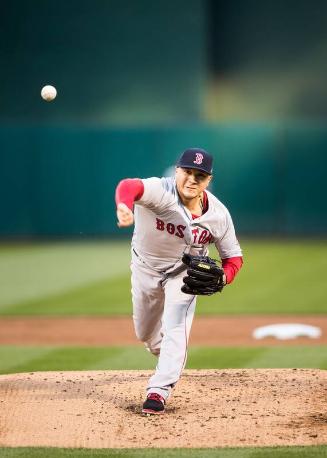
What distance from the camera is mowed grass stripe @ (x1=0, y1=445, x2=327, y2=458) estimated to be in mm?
5172

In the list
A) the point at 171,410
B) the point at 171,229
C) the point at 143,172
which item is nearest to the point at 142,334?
the point at 171,410

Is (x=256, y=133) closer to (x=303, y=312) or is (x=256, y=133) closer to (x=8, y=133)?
(x=8, y=133)

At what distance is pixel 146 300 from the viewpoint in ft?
22.0

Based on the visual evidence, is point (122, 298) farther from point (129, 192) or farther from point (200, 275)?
point (129, 192)

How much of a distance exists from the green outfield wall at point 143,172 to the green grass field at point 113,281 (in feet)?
4.33

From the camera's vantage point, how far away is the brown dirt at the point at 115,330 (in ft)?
32.6

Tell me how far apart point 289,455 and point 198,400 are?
1.49 metres

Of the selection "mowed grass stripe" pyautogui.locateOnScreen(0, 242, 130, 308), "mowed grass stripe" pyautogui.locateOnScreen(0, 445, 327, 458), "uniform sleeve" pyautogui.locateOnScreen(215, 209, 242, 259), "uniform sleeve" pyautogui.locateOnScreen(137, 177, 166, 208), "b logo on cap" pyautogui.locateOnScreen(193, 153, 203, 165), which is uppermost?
"b logo on cap" pyautogui.locateOnScreen(193, 153, 203, 165)

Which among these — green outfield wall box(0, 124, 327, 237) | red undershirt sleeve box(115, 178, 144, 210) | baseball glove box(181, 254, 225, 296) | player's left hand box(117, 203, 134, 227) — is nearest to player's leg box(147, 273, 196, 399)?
baseball glove box(181, 254, 225, 296)

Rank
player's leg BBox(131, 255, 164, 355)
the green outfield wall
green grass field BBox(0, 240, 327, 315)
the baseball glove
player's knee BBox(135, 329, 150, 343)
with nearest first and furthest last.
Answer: the baseball glove → player's leg BBox(131, 255, 164, 355) → player's knee BBox(135, 329, 150, 343) → green grass field BBox(0, 240, 327, 315) → the green outfield wall

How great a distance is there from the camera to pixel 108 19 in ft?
77.0

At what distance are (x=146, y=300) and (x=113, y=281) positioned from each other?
823 centimetres

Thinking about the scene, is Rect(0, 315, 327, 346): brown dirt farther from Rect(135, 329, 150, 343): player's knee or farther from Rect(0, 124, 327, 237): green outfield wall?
Rect(0, 124, 327, 237): green outfield wall

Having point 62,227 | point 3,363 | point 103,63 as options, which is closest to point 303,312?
point 3,363
